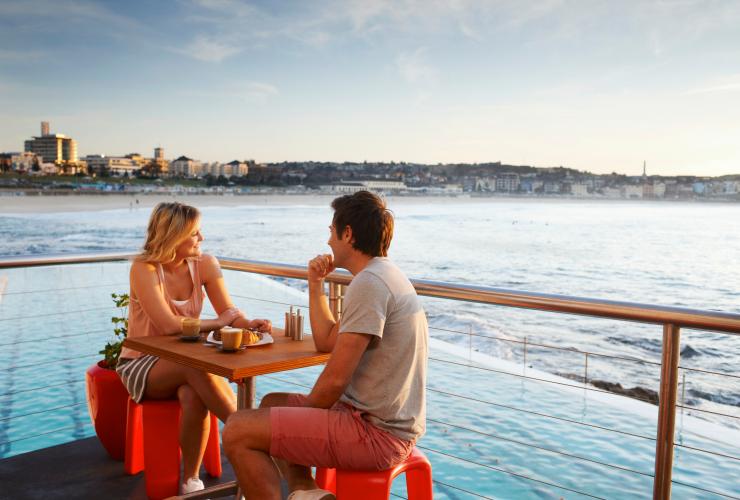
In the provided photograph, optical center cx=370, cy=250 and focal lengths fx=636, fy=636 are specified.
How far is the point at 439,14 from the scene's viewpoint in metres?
28.2

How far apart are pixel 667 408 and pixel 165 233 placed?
198cm

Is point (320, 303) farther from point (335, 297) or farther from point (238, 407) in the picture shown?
point (335, 297)

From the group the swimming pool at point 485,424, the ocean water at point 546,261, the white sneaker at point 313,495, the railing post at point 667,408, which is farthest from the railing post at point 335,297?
the ocean water at point 546,261

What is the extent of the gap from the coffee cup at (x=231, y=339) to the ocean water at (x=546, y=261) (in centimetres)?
731

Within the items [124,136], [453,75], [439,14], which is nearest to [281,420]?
[439,14]

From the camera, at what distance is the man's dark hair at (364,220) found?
193 centimetres

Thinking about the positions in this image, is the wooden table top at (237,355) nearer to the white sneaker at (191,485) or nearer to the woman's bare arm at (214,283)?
the woman's bare arm at (214,283)

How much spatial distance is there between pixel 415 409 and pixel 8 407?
4808 mm

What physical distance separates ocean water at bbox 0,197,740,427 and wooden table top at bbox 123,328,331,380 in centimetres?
715

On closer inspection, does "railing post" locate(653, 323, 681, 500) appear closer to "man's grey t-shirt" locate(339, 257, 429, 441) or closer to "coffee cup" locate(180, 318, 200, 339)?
"man's grey t-shirt" locate(339, 257, 429, 441)

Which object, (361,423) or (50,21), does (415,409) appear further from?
→ (50,21)

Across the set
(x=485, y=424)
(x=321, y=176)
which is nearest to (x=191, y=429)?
(x=485, y=424)

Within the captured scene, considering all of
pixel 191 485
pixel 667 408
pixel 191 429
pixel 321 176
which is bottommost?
pixel 191 485

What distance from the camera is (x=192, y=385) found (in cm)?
255
